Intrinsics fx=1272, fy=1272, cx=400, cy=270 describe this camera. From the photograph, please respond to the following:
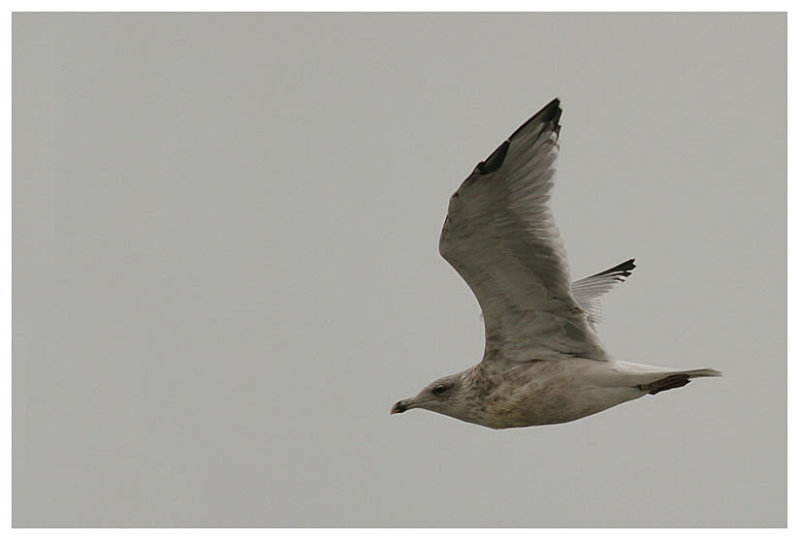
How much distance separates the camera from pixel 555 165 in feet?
29.0

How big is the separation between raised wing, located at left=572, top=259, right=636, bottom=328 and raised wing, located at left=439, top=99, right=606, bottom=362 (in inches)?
78.6

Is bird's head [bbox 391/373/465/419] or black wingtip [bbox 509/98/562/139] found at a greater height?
black wingtip [bbox 509/98/562/139]

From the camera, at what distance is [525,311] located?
9.48 m

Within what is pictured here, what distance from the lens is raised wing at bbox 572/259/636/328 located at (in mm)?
11742

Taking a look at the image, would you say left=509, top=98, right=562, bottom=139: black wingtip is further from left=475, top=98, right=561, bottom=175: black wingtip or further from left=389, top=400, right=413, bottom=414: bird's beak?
left=389, top=400, right=413, bottom=414: bird's beak

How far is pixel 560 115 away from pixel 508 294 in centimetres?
146

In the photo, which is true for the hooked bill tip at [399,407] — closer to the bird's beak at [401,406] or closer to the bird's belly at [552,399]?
the bird's beak at [401,406]

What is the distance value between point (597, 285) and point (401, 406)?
267cm

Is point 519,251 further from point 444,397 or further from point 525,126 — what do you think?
point 444,397

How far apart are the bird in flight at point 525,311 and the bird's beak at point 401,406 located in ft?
0.91

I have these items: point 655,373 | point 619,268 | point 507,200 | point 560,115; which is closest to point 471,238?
point 507,200

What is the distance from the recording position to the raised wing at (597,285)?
11.7 metres

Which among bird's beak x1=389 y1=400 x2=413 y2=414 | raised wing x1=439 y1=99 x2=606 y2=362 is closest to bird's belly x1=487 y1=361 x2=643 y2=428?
raised wing x1=439 y1=99 x2=606 y2=362

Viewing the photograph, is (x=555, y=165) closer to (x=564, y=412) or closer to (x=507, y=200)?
(x=507, y=200)
